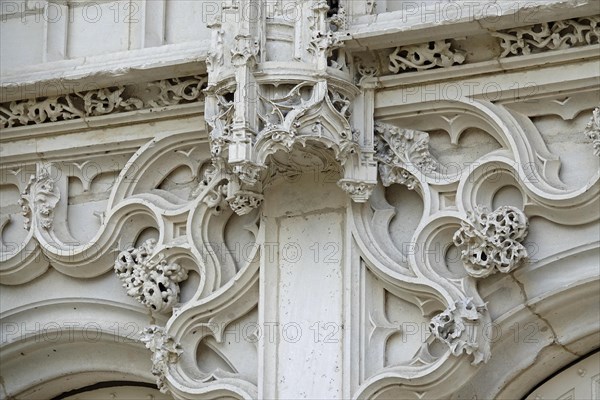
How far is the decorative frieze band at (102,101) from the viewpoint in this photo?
8.67 m

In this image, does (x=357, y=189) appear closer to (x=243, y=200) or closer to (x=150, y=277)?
(x=243, y=200)

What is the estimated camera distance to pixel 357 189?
8.17 m

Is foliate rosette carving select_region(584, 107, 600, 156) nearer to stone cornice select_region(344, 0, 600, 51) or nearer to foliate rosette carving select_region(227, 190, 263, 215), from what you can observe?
stone cornice select_region(344, 0, 600, 51)

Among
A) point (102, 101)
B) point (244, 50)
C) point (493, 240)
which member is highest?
point (102, 101)

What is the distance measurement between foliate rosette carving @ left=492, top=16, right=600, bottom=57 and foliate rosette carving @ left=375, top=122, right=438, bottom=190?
50 centimetres

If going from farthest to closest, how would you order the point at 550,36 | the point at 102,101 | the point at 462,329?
the point at 102,101, the point at 550,36, the point at 462,329

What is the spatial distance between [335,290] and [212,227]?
2.21ft

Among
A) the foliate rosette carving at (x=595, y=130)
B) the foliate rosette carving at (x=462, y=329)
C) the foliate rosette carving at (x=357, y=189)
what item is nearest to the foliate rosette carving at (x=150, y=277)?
the foliate rosette carving at (x=357, y=189)

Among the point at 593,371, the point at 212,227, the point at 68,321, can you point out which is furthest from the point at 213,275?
the point at 593,371

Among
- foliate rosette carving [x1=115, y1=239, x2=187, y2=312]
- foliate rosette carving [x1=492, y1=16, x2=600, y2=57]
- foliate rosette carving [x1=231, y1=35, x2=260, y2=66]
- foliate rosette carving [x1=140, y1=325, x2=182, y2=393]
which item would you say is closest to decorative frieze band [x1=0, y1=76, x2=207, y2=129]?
foliate rosette carving [x1=231, y1=35, x2=260, y2=66]

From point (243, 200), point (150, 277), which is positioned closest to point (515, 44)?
point (243, 200)

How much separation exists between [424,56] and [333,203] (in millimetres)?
694

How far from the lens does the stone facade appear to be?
8.02 meters

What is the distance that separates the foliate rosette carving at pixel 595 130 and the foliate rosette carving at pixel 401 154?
2.17 ft
